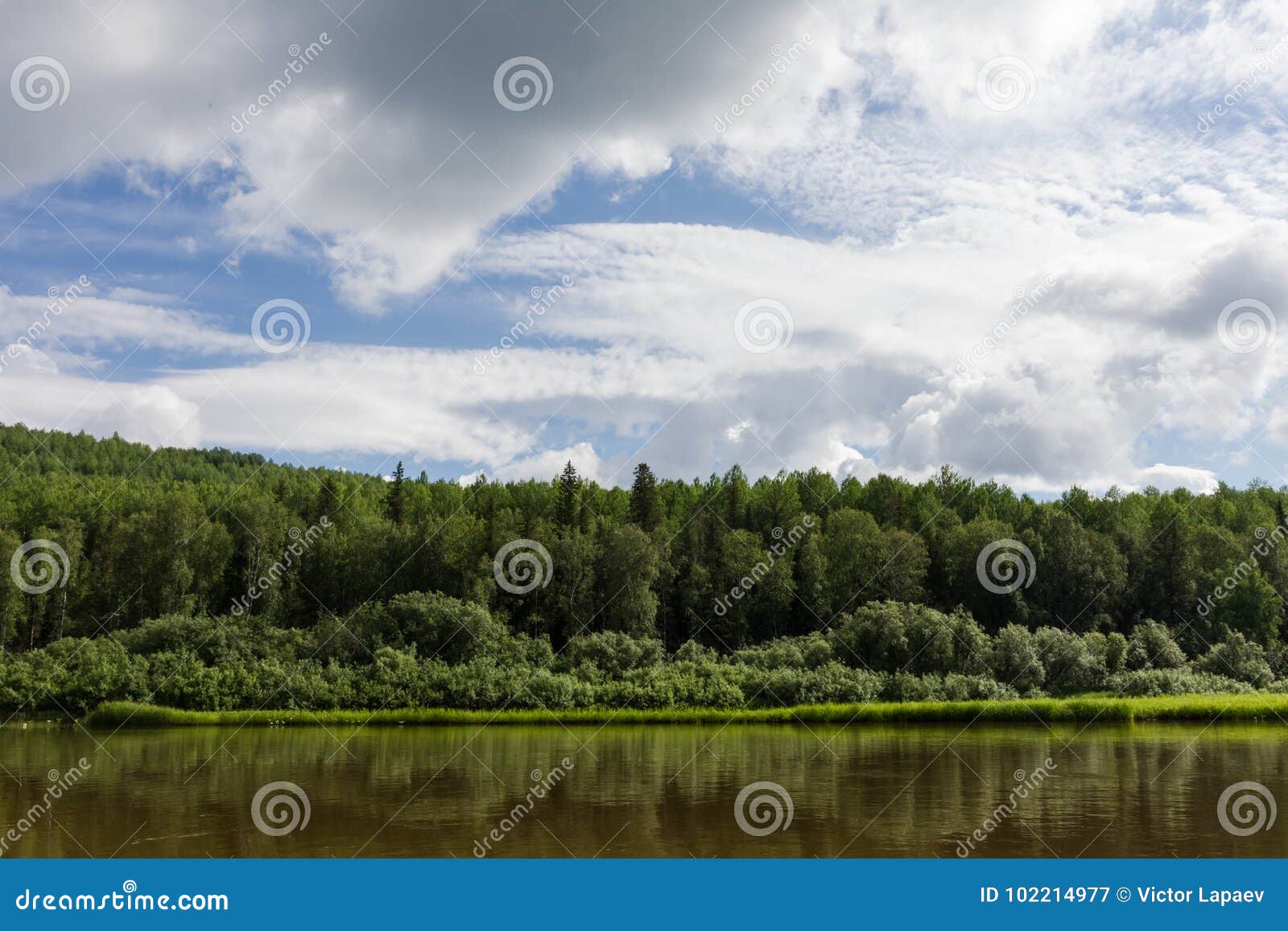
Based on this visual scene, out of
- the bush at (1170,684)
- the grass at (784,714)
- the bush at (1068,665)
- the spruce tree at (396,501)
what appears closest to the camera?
the grass at (784,714)

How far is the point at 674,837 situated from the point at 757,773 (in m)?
9.86

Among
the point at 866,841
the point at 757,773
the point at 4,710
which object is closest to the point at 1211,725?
the point at 757,773

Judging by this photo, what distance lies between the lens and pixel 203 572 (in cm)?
8356
